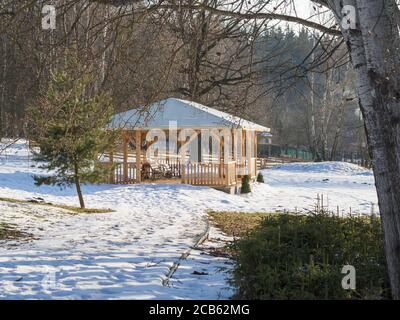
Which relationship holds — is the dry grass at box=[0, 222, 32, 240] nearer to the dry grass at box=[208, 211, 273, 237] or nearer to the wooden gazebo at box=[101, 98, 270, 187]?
the dry grass at box=[208, 211, 273, 237]

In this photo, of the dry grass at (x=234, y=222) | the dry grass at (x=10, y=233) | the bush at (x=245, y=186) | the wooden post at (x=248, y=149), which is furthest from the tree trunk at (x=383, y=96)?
the wooden post at (x=248, y=149)

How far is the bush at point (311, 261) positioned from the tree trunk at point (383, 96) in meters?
0.48

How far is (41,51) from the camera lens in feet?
20.2

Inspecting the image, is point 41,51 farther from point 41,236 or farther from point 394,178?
point 41,236

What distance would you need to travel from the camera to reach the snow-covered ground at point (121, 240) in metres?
5.76

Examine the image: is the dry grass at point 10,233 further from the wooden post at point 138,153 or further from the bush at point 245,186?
the bush at point 245,186

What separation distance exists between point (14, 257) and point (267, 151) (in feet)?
192

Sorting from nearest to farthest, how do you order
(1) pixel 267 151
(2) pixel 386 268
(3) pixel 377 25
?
(3) pixel 377 25 < (2) pixel 386 268 < (1) pixel 267 151

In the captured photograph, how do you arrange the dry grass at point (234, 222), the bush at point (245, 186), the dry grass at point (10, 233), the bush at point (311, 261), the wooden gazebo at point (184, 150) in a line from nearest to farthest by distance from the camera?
the bush at point (311, 261) → the dry grass at point (10, 233) → the dry grass at point (234, 222) → the wooden gazebo at point (184, 150) → the bush at point (245, 186)

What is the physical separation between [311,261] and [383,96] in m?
1.68

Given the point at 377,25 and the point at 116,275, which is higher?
the point at 377,25

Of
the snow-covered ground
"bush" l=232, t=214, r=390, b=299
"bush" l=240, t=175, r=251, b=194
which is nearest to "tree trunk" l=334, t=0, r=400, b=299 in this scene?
"bush" l=232, t=214, r=390, b=299

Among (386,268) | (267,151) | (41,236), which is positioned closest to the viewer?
(386,268)

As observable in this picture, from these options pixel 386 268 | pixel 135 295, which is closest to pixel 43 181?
pixel 135 295
